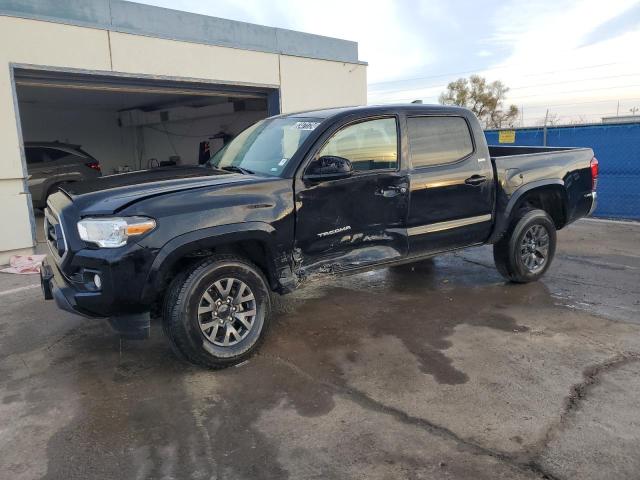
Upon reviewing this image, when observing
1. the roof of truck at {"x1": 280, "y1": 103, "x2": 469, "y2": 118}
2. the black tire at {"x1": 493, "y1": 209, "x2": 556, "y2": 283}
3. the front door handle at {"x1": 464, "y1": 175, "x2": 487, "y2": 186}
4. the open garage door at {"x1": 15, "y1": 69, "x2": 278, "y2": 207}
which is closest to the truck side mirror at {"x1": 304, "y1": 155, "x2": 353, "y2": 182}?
the roof of truck at {"x1": 280, "y1": 103, "x2": 469, "y2": 118}

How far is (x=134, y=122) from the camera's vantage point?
798 inches

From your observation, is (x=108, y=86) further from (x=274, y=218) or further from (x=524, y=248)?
(x=524, y=248)

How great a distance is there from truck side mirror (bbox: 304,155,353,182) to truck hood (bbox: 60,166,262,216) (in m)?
0.43

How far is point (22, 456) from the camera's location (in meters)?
2.97

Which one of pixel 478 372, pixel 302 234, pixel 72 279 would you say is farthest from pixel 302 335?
pixel 72 279

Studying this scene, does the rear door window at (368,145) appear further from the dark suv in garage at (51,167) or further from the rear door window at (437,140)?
the dark suv in garage at (51,167)

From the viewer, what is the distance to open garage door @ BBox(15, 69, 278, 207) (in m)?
12.5

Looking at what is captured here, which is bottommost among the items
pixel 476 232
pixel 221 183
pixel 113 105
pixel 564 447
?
pixel 564 447

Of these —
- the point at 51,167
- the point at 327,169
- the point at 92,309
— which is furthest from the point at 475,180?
the point at 51,167

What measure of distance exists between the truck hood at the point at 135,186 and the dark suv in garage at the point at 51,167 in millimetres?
8797

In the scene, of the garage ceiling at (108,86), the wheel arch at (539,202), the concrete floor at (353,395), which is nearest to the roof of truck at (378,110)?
the wheel arch at (539,202)

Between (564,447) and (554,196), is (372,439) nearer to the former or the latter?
(564,447)

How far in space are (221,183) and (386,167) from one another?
1550 mm

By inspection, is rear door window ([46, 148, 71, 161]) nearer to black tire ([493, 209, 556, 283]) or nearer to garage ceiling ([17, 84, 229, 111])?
garage ceiling ([17, 84, 229, 111])
